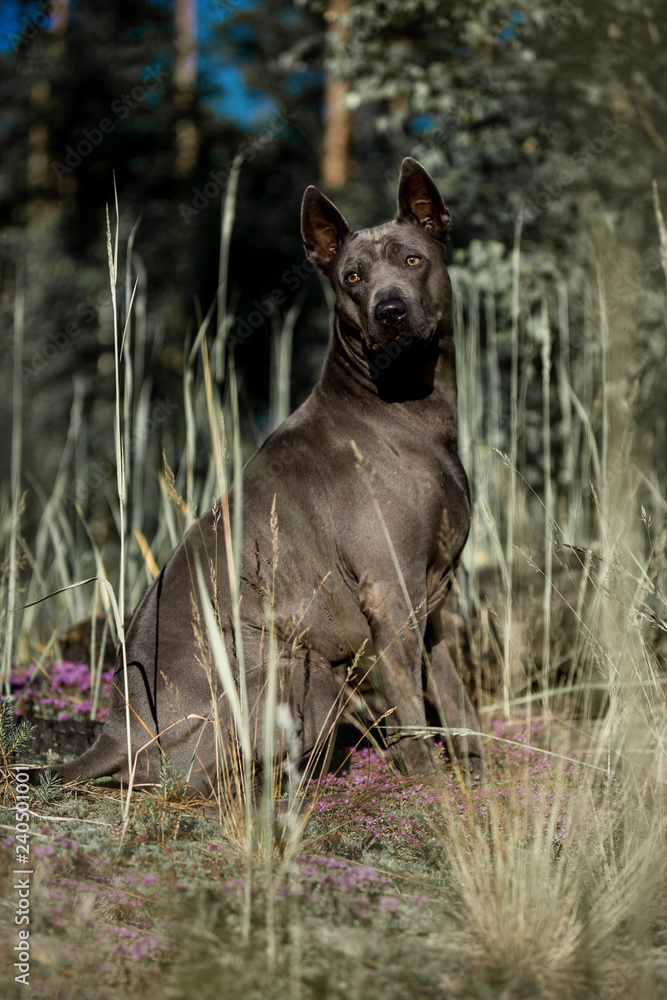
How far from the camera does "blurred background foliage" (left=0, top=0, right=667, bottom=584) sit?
6.50 meters

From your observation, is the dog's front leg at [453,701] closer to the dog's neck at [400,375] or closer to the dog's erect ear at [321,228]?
the dog's neck at [400,375]

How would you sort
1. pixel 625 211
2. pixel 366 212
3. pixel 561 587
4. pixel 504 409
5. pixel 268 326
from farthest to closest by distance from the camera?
pixel 268 326
pixel 366 212
pixel 504 409
pixel 625 211
pixel 561 587

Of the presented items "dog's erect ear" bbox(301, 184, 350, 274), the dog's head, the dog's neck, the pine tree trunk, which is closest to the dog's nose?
the dog's head

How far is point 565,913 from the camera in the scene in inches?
69.3

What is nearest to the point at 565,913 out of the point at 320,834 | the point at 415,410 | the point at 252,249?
the point at 320,834

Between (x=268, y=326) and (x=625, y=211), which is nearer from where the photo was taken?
(x=625, y=211)

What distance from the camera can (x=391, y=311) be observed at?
2992 mm

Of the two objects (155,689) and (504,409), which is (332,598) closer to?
(155,689)

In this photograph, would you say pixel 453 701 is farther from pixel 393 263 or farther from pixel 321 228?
pixel 321 228

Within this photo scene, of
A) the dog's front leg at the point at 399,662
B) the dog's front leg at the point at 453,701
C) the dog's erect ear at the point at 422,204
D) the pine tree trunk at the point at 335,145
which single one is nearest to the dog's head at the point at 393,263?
the dog's erect ear at the point at 422,204

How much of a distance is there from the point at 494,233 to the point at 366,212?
19.7 ft

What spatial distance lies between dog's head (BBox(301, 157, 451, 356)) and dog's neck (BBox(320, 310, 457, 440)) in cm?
6

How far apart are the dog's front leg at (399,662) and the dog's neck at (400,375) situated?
71 centimetres

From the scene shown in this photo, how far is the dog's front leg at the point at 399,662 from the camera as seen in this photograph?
2.83 meters
